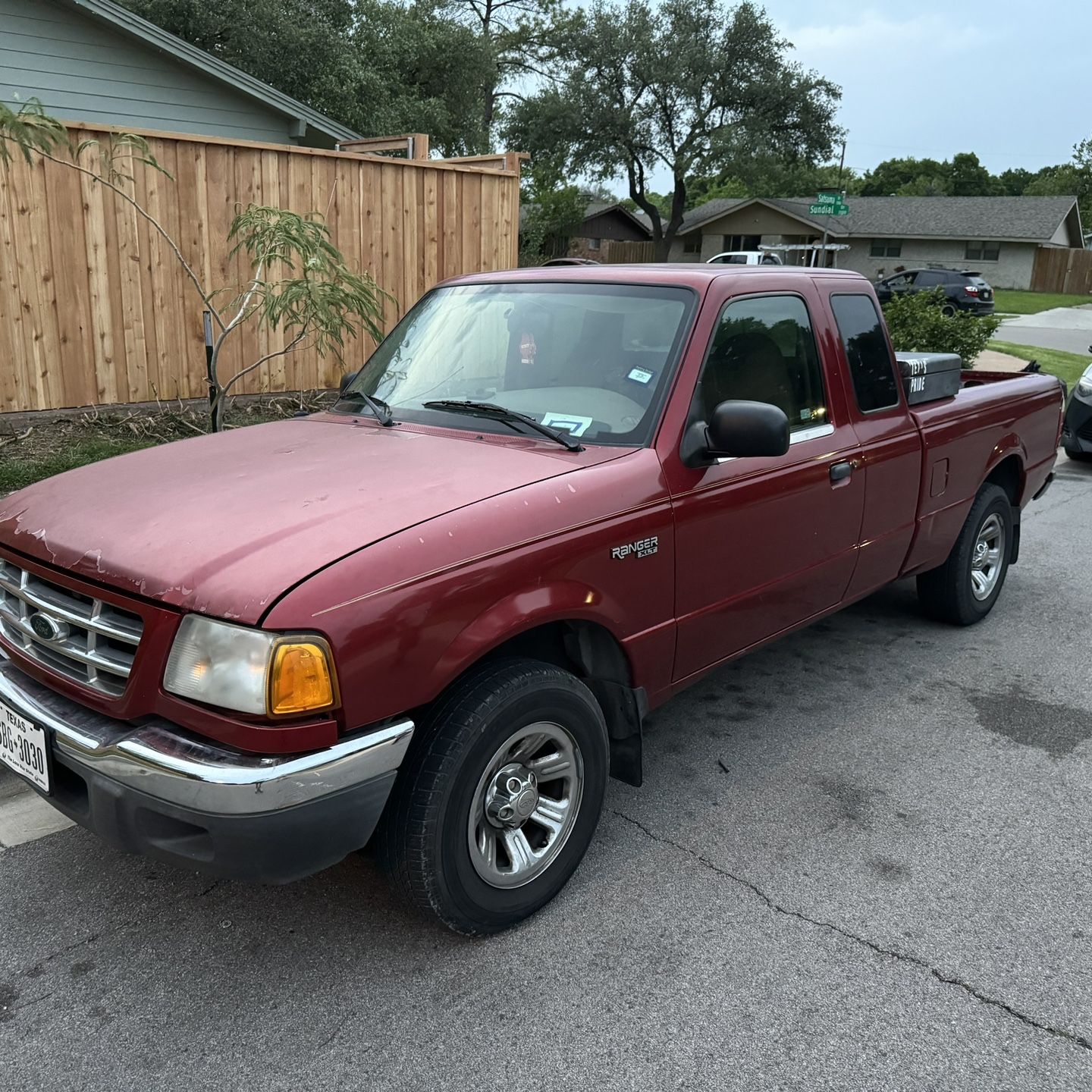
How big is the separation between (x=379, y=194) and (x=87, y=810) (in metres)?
7.36

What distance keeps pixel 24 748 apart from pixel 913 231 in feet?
188

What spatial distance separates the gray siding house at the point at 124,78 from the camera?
11.8 metres

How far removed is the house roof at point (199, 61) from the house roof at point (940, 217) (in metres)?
40.8

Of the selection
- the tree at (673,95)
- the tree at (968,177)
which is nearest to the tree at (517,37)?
the tree at (673,95)

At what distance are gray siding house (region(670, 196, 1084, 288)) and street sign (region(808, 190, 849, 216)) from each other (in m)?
34.8

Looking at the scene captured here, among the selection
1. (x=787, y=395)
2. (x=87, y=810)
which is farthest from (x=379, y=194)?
(x=87, y=810)

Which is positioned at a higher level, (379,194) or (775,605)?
(379,194)

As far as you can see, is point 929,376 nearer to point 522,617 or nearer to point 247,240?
point 522,617

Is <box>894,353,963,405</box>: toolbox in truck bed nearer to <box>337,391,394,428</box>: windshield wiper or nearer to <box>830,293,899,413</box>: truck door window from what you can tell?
<box>830,293,899,413</box>: truck door window

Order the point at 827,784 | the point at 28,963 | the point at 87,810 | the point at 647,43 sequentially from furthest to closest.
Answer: the point at 647,43
the point at 827,784
the point at 28,963
the point at 87,810

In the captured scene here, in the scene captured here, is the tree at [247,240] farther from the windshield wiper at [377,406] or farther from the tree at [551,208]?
the tree at [551,208]

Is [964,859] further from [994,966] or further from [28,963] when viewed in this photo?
[28,963]

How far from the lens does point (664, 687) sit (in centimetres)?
345

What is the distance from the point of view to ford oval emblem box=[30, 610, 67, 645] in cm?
270
